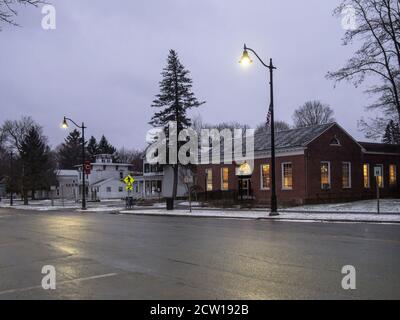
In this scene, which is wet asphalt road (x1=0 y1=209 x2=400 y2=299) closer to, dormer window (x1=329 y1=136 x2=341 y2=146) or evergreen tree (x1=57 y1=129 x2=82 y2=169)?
dormer window (x1=329 y1=136 x2=341 y2=146)

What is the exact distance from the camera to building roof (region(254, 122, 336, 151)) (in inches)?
1587

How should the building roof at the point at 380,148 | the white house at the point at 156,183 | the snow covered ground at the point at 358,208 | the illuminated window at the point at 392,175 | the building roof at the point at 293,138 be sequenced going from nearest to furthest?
1. the snow covered ground at the point at 358,208
2. the building roof at the point at 293,138
3. the building roof at the point at 380,148
4. the illuminated window at the point at 392,175
5. the white house at the point at 156,183

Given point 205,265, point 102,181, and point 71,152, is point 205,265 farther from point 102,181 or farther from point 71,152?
point 71,152

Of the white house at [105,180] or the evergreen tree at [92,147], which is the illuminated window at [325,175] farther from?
the evergreen tree at [92,147]

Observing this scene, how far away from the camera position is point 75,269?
34.1ft

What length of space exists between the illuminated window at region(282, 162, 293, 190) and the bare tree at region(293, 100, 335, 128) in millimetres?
55979

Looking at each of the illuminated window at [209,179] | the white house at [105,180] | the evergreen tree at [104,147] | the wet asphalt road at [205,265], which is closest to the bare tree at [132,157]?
the evergreen tree at [104,147]

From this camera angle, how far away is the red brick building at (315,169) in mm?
39812

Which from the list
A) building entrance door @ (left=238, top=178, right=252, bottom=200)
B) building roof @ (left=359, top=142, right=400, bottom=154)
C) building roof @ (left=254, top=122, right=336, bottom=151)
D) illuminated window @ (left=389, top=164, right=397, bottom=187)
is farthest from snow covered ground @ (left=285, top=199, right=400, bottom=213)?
illuminated window @ (left=389, top=164, right=397, bottom=187)

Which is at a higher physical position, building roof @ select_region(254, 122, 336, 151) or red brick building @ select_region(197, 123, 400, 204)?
building roof @ select_region(254, 122, 336, 151)

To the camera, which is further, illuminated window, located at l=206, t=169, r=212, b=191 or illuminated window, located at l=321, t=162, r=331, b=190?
illuminated window, located at l=206, t=169, r=212, b=191

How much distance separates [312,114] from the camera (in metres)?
97.5
